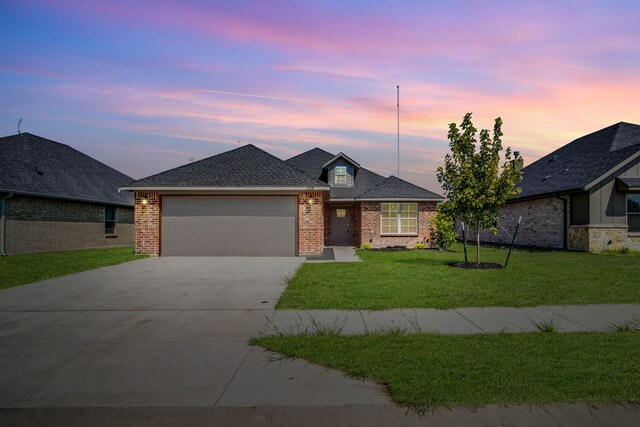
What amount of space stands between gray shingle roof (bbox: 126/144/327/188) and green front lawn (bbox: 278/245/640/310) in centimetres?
528

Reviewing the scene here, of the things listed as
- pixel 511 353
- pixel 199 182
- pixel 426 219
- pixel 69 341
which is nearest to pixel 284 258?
pixel 199 182

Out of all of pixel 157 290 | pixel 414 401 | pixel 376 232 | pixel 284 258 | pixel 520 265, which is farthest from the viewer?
pixel 376 232

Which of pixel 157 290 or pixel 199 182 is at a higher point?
pixel 199 182

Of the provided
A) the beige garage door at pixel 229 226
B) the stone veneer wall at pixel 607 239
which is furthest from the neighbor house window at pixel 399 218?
the stone veneer wall at pixel 607 239

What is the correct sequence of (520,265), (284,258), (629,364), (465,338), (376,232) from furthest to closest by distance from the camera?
1. (376,232)
2. (284,258)
3. (520,265)
4. (465,338)
5. (629,364)

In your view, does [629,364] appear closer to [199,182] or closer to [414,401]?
[414,401]

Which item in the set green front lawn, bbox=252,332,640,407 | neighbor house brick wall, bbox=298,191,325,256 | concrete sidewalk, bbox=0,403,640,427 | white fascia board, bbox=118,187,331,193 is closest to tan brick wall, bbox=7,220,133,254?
white fascia board, bbox=118,187,331,193

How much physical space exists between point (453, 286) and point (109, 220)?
2263 centimetres

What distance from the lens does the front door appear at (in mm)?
24594

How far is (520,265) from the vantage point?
45.5ft

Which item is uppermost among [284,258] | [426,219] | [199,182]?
[199,182]

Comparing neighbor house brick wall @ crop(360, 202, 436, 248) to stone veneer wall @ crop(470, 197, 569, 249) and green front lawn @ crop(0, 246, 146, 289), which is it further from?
green front lawn @ crop(0, 246, 146, 289)

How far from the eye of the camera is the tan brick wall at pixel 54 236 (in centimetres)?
1880

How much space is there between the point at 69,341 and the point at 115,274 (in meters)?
7.15
